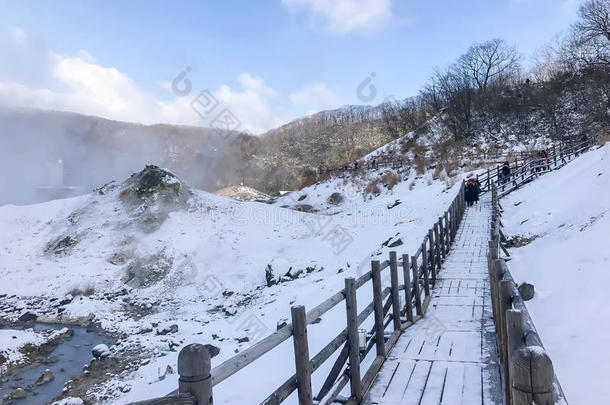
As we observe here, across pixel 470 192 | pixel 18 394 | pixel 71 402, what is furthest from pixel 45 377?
pixel 470 192

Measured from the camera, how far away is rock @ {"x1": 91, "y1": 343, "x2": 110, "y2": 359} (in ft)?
32.8

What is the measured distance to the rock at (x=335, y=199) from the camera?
2852 cm

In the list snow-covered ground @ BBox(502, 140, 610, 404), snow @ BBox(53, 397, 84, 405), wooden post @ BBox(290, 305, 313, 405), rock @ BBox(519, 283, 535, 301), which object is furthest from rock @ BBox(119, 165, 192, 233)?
wooden post @ BBox(290, 305, 313, 405)

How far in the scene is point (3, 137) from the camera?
37.7 metres

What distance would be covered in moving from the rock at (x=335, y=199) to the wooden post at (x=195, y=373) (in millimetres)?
26571

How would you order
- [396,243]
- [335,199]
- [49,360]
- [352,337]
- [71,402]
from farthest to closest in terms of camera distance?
[335,199], [396,243], [49,360], [71,402], [352,337]

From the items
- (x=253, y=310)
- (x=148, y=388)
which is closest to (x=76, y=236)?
(x=253, y=310)

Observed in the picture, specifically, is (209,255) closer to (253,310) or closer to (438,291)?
(253,310)

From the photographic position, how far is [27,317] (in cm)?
1319

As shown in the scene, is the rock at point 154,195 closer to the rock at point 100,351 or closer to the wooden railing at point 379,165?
the rock at point 100,351

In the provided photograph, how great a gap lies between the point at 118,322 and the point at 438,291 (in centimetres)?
939

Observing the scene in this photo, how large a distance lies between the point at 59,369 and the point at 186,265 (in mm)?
7389

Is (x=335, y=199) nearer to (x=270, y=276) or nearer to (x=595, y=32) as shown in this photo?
(x=270, y=276)

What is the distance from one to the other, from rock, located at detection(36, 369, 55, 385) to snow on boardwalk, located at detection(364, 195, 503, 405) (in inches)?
304
